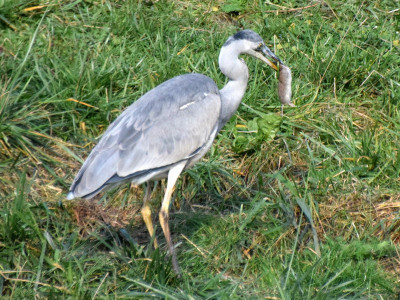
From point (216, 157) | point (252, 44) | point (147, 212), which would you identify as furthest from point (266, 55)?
point (147, 212)

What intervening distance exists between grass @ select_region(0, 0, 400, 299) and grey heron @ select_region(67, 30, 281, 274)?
0.40m

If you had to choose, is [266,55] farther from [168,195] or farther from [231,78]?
[168,195]

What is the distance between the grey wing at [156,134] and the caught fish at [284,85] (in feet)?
1.82


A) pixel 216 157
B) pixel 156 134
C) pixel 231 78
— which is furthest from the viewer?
pixel 216 157

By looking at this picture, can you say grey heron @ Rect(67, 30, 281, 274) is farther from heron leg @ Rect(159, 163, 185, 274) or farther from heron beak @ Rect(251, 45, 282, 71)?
heron beak @ Rect(251, 45, 282, 71)

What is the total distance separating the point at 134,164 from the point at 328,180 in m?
1.46

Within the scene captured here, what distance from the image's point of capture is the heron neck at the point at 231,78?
545 centimetres

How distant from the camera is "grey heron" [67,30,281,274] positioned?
4.88 m

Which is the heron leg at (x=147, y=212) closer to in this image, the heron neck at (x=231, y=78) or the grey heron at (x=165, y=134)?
the grey heron at (x=165, y=134)

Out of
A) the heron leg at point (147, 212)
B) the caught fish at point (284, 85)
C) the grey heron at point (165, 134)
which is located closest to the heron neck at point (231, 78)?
the grey heron at point (165, 134)

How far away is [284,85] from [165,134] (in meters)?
1.09

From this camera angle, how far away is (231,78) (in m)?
5.50

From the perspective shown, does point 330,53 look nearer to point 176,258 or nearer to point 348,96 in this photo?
point 348,96

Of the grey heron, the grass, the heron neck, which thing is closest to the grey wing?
the grey heron
